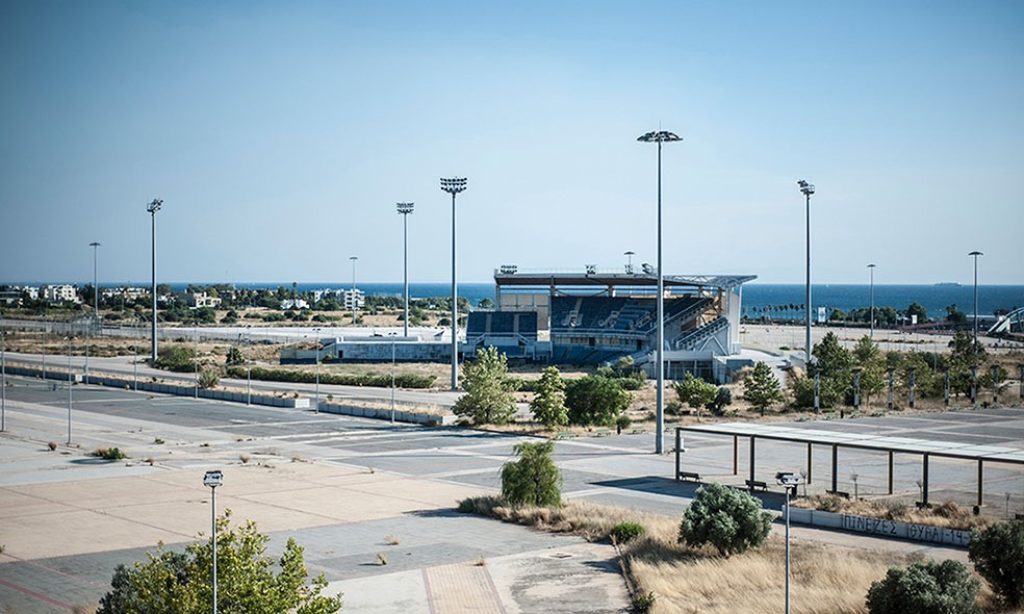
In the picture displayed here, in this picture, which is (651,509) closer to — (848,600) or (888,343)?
(848,600)

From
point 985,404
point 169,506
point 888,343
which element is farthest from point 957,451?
point 888,343

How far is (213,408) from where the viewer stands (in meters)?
69.7

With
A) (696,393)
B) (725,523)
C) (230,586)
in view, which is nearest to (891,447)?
(725,523)

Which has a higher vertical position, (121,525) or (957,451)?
(957,451)

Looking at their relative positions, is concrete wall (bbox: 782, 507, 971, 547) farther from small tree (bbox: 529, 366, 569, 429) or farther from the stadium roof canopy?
the stadium roof canopy

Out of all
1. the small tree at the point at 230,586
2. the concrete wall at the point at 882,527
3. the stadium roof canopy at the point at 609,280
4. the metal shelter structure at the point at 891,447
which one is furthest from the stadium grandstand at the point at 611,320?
the small tree at the point at 230,586

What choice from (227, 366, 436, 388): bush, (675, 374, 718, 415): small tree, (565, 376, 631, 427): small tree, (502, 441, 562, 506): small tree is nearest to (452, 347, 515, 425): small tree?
(565, 376, 631, 427): small tree

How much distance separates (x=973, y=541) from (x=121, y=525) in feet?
78.4

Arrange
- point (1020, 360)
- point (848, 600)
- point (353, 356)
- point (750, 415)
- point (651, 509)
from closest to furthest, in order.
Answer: point (848, 600) → point (651, 509) → point (750, 415) → point (1020, 360) → point (353, 356)

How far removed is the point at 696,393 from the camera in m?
64.2

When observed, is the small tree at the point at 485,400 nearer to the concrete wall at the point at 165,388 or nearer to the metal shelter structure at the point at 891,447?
the concrete wall at the point at 165,388

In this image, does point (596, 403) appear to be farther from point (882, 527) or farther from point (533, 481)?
point (882, 527)

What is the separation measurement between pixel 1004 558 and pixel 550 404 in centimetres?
3501

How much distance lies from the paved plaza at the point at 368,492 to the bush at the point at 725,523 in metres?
2.42
